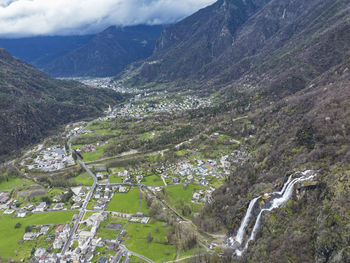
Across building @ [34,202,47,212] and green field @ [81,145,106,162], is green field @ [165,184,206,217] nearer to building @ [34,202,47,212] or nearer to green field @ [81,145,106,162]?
building @ [34,202,47,212]

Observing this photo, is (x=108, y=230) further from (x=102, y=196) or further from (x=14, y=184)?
(x=14, y=184)

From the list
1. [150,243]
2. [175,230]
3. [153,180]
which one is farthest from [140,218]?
[153,180]

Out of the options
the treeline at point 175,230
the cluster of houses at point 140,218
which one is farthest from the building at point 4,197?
the treeline at point 175,230

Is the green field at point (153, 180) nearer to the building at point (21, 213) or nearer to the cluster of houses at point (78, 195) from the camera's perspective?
the cluster of houses at point (78, 195)

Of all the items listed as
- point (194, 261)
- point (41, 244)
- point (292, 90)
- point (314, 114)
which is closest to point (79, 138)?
point (41, 244)

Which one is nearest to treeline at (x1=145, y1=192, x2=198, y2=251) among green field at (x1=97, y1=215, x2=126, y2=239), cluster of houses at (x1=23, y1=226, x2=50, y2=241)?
green field at (x1=97, y1=215, x2=126, y2=239)

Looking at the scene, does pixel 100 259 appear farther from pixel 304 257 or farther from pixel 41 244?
pixel 304 257
